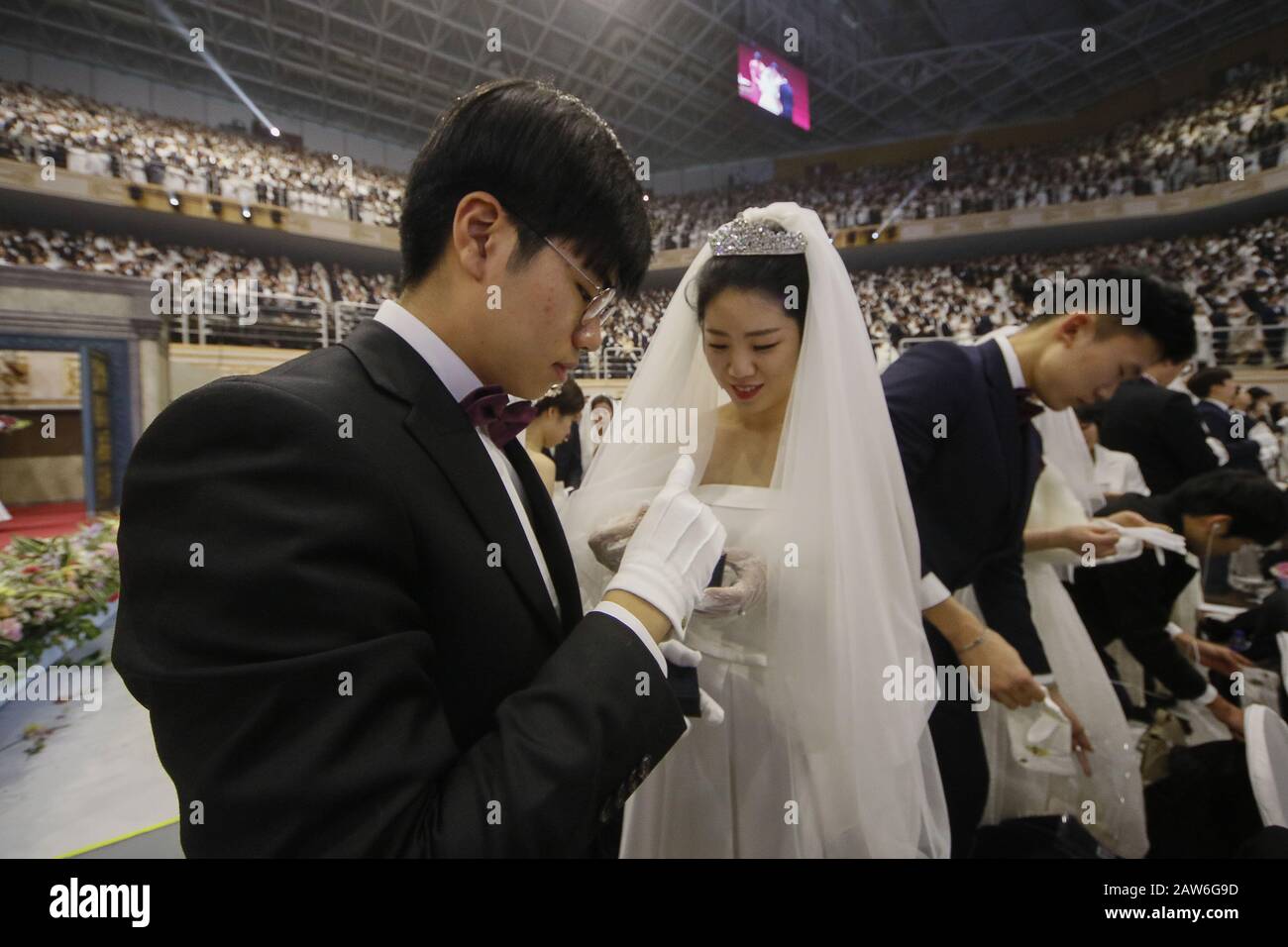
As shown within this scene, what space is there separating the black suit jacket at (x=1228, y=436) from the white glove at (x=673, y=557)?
316cm

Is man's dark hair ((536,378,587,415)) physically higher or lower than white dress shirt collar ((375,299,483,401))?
higher

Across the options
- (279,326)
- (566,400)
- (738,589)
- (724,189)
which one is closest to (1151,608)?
(738,589)

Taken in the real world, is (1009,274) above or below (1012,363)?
above

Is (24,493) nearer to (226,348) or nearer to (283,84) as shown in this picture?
(226,348)

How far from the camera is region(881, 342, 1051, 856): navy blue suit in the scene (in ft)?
3.58

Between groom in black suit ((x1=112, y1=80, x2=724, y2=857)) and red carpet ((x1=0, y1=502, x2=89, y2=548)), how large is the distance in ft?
10.4

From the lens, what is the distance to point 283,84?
2842 millimetres

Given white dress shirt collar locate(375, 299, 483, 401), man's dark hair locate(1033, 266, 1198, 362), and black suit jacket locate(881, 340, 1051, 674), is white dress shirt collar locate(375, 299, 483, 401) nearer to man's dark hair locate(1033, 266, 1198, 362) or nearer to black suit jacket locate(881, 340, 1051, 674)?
black suit jacket locate(881, 340, 1051, 674)

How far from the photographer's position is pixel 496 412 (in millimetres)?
590

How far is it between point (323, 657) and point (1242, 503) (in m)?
2.16

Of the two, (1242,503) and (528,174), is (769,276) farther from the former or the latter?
(1242,503)

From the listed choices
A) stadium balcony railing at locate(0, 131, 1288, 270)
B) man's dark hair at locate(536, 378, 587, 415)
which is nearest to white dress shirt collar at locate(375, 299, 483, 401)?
man's dark hair at locate(536, 378, 587, 415)
